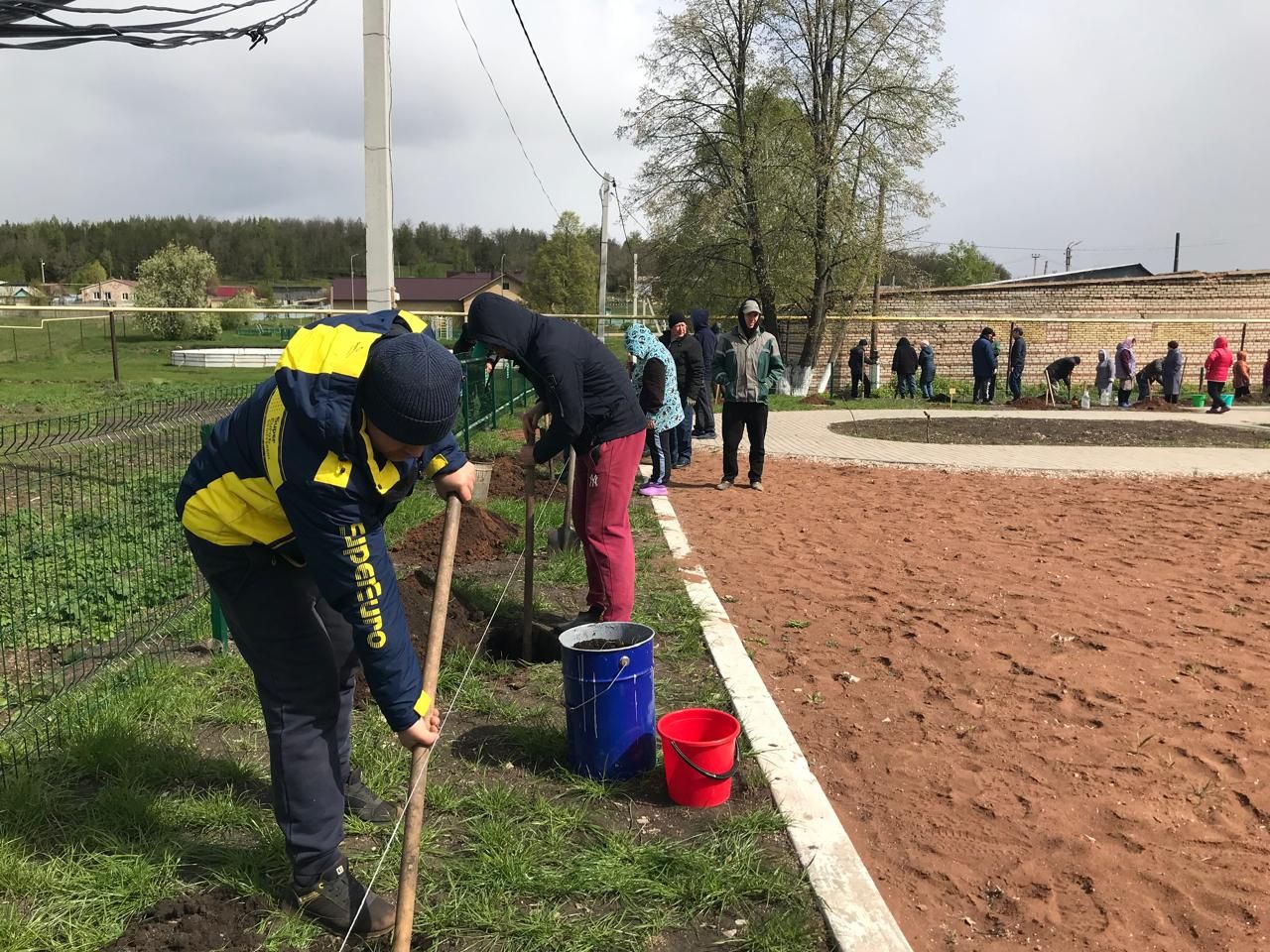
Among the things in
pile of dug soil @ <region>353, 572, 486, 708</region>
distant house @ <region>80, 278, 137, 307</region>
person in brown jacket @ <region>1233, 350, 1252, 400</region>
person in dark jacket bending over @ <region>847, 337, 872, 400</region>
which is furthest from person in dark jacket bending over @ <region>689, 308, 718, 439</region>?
distant house @ <region>80, 278, 137, 307</region>

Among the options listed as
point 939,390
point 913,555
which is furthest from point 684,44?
point 913,555

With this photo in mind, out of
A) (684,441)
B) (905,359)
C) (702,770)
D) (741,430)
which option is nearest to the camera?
(702,770)

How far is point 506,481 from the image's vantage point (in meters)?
9.23

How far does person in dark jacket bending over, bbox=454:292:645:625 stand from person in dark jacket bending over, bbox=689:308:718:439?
6672 mm

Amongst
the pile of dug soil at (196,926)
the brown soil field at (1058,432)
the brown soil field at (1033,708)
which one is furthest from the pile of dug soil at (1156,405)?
the pile of dug soil at (196,926)

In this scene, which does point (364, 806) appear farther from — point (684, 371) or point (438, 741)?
point (684, 371)

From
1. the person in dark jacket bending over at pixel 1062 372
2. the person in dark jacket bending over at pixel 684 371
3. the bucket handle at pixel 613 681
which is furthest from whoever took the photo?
the person in dark jacket bending over at pixel 1062 372

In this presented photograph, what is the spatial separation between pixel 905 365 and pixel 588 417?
19439mm

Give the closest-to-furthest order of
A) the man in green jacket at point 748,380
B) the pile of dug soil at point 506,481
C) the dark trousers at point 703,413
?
the pile of dug soil at point 506,481 → the man in green jacket at point 748,380 → the dark trousers at point 703,413

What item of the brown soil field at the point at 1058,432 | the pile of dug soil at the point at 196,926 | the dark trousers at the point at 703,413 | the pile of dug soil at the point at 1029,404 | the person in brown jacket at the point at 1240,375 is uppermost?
the person in brown jacket at the point at 1240,375

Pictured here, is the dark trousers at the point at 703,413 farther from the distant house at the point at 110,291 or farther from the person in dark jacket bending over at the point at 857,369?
the distant house at the point at 110,291

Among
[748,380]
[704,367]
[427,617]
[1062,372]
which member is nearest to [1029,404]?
[1062,372]

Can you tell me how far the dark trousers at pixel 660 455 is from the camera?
30.5 ft

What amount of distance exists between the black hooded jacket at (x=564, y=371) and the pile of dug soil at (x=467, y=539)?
2.01 meters
